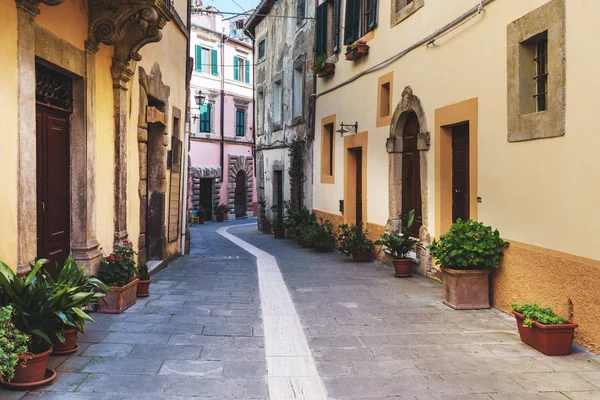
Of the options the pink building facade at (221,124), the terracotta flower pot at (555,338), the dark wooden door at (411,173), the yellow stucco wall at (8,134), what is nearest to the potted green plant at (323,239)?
the dark wooden door at (411,173)

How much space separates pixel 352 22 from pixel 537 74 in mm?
6733

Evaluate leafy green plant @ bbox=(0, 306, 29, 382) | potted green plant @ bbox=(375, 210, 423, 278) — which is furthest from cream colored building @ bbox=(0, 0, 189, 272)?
potted green plant @ bbox=(375, 210, 423, 278)

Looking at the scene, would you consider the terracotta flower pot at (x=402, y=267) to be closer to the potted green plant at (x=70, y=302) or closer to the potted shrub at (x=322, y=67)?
the potted green plant at (x=70, y=302)

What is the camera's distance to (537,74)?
616 cm

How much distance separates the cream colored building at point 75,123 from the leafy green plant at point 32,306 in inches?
19.6

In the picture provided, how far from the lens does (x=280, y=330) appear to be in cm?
566

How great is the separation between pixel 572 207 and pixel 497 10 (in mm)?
2786

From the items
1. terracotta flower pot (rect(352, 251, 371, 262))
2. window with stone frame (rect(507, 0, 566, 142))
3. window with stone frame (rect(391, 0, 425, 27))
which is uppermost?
window with stone frame (rect(391, 0, 425, 27))

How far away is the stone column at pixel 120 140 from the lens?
23.0ft

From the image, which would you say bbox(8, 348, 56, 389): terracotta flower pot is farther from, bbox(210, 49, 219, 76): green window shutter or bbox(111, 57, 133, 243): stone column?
bbox(210, 49, 219, 76): green window shutter

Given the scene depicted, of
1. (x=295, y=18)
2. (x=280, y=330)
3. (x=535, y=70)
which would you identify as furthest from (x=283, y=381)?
(x=295, y=18)

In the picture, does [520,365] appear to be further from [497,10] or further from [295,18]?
[295,18]

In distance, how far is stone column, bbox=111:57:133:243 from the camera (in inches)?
276

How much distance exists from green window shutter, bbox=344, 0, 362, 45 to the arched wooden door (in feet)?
65.7
